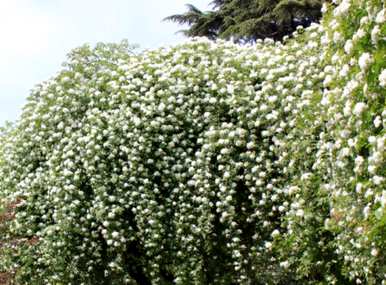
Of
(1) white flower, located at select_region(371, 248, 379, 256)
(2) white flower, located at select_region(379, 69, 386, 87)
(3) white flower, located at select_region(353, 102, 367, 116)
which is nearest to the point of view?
(2) white flower, located at select_region(379, 69, 386, 87)

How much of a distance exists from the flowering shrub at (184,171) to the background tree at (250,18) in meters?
9.84

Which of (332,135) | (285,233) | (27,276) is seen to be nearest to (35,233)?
(27,276)

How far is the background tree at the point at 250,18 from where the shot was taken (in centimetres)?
2047

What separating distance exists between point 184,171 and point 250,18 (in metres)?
12.8

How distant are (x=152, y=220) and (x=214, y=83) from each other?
186 centimetres

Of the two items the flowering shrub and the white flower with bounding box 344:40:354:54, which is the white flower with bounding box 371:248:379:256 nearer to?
the flowering shrub

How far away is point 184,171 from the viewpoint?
9.75 m

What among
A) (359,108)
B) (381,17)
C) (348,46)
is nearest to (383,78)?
(381,17)

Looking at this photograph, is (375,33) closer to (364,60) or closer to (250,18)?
(364,60)

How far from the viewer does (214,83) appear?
976cm

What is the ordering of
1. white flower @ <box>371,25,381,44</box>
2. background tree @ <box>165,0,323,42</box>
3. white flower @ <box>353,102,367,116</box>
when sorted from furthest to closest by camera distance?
1. background tree @ <box>165,0,323,42</box>
2. white flower @ <box>353,102,367,116</box>
3. white flower @ <box>371,25,381,44</box>

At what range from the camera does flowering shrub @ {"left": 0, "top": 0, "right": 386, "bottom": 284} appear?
809 cm

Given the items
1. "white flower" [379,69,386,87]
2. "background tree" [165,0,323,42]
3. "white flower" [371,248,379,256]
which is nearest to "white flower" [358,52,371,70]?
"white flower" [379,69,386,87]

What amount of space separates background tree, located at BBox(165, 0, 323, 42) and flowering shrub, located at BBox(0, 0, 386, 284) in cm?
984
